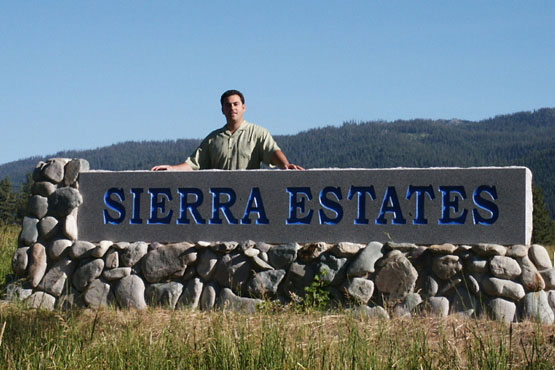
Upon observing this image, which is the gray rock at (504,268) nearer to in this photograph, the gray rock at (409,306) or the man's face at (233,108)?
the gray rock at (409,306)

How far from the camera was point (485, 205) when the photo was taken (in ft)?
22.8

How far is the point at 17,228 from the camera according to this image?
13.1 m

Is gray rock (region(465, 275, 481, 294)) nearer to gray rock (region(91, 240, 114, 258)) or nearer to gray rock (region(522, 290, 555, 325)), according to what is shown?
gray rock (region(522, 290, 555, 325))

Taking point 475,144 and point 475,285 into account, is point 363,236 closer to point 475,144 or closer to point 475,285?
point 475,285

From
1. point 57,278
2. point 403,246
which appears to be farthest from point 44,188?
point 403,246

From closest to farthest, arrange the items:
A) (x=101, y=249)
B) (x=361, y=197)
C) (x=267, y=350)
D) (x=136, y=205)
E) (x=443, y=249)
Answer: (x=267, y=350)
(x=443, y=249)
(x=361, y=197)
(x=101, y=249)
(x=136, y=205)

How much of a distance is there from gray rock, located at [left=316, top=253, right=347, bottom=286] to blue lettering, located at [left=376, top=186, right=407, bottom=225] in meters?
0.55

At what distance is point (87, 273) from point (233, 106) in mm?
2385

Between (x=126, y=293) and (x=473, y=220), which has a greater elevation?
(x=473, y=220)

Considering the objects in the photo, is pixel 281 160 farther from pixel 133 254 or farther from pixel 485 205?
pixel 485 205

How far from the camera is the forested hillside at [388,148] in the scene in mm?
147875

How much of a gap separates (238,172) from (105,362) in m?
3.23

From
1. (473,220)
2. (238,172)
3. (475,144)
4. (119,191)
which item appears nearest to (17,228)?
(119,191)

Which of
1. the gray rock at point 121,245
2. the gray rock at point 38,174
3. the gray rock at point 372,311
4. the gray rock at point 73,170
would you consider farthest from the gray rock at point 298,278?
the gray rock at point 38,174
